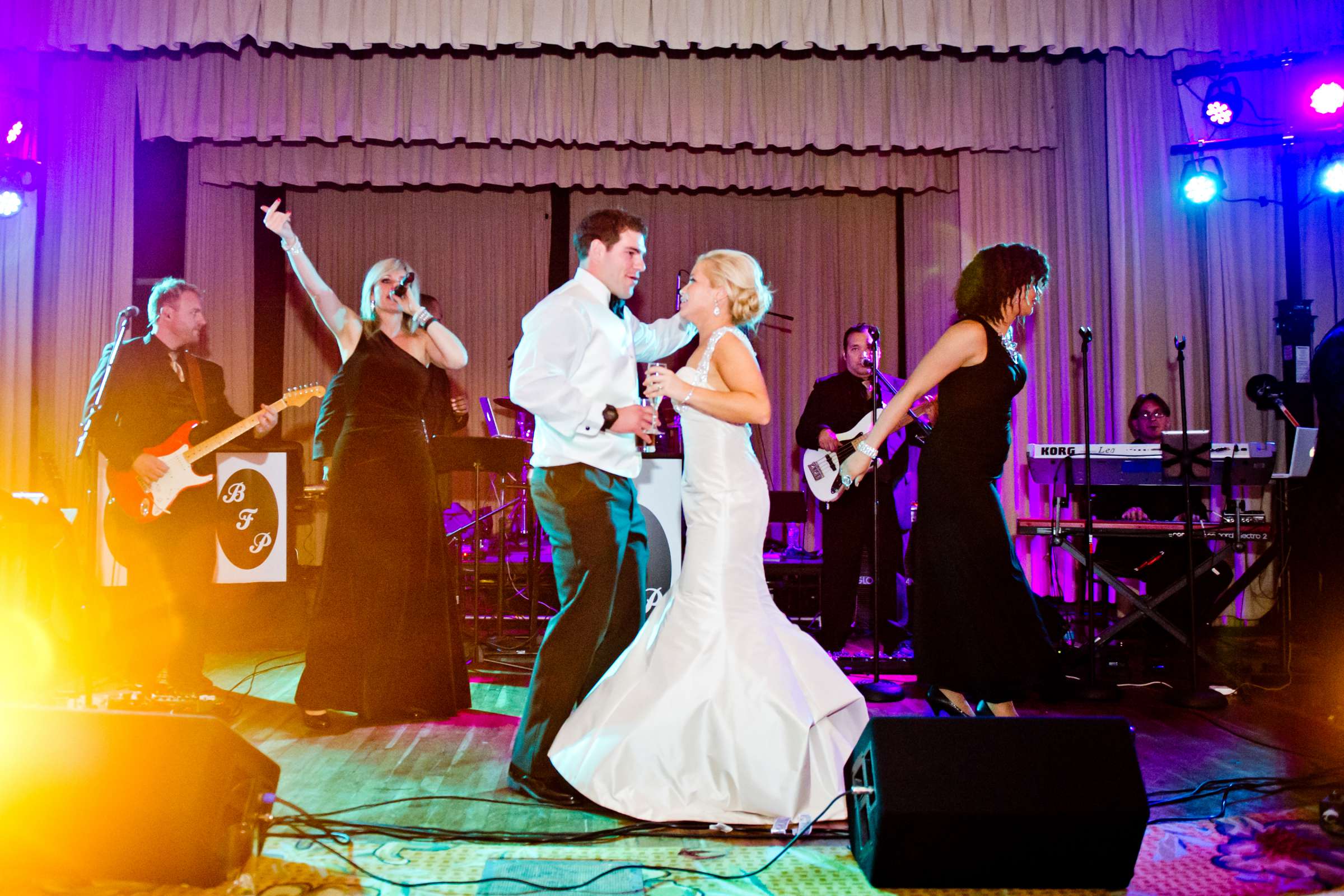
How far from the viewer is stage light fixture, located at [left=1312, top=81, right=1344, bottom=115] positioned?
6.09m

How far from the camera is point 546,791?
119 inches

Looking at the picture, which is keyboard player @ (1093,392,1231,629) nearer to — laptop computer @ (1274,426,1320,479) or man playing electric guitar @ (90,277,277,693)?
laptop computer @ (1274,426,1320,479)

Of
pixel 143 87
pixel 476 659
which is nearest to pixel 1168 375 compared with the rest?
pixel 476 659

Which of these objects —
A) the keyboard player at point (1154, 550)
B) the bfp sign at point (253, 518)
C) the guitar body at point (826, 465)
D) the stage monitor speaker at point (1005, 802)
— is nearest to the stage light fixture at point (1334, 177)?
the keyboard player at point (1154, 550)

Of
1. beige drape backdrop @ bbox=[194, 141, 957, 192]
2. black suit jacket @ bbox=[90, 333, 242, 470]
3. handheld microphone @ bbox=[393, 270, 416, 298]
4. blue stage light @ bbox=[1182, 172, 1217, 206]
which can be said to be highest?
beige drape backdrop @ bbox=[194, 141, 957, 192]

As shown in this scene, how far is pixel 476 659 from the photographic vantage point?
561 centimetres

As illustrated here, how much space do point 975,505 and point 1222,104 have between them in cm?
519

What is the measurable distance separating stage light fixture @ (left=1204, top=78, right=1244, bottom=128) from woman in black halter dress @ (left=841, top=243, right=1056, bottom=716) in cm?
456

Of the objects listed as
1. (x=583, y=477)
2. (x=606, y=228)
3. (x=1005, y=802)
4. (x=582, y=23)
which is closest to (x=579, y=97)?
(x=582, y=23)

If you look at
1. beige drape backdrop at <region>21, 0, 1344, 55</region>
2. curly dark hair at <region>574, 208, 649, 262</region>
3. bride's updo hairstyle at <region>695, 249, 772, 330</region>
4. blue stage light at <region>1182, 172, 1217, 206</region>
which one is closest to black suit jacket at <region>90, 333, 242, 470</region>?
curly dark hair at <region>574, 208, 649, 262</region>

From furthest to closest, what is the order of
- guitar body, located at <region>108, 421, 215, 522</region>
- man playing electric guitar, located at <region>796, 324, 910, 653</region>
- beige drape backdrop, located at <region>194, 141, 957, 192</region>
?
beige drape backdrop, located at <region>194, 141, 957, 192</region>, man playing electric guitar, located at <region>796, 324, 910, 653</region>, guitar body, located at <region>108, 421, 215, 522</region>

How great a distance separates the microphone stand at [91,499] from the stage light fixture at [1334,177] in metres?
7.06

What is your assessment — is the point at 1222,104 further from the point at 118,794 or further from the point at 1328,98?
the point at 118,794

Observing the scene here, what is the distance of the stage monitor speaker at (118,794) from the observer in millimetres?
2078
